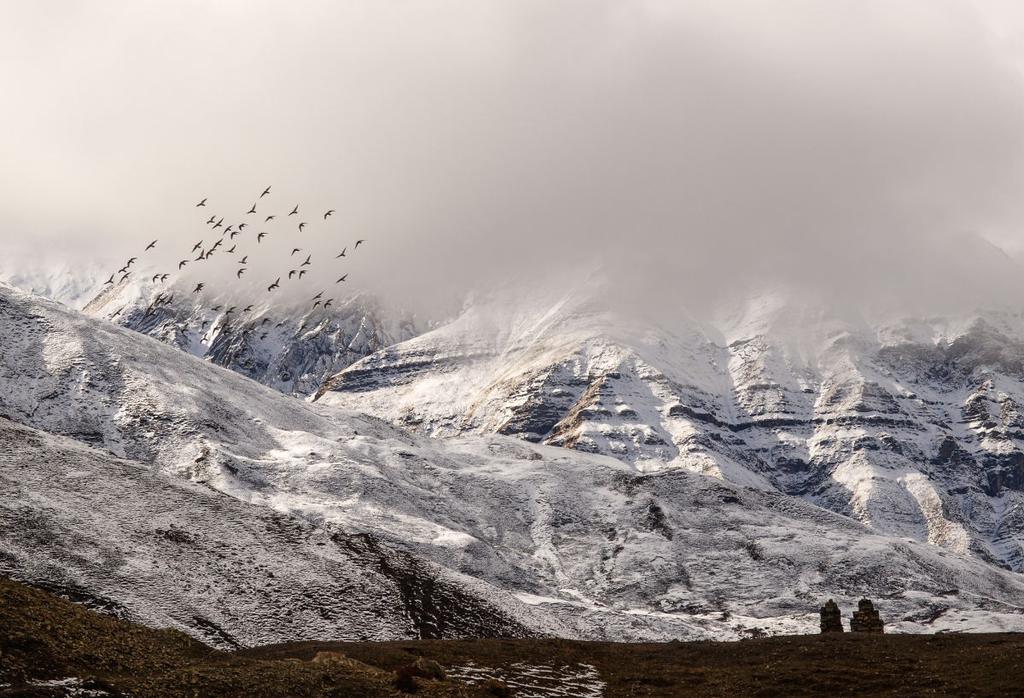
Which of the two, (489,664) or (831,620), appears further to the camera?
(831,620)

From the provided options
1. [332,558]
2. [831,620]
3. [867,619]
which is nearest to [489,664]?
[831,620]

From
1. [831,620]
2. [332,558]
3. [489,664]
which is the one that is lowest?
[489,664]

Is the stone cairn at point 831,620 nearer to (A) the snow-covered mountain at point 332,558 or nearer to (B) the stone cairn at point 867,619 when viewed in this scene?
(B) the stone cairn at point 867,619

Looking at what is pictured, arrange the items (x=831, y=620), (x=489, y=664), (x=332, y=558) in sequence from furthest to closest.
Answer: (x=332, y=558) < (x=831, y=620) < (x=489, y=664)

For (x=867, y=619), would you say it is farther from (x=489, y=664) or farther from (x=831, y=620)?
(x=489, y=664)

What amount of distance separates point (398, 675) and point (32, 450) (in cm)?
9782

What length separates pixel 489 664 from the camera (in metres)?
63.4

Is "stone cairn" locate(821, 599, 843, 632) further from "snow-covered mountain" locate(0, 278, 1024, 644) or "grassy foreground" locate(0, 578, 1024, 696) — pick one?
"snow-covered mountain" locate(0, 278, 1024, 644)

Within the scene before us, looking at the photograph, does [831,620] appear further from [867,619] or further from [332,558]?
[332,558]

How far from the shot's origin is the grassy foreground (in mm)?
45719

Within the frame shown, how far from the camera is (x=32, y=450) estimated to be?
13350 cm

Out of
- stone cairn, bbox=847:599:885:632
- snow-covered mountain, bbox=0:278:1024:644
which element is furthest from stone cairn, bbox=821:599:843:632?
snow-covered mountain, bbox=0:278:1024:644

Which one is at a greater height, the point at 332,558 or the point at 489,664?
the point at 332,558

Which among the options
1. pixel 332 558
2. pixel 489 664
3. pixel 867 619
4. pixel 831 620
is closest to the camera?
pixel 489 664
